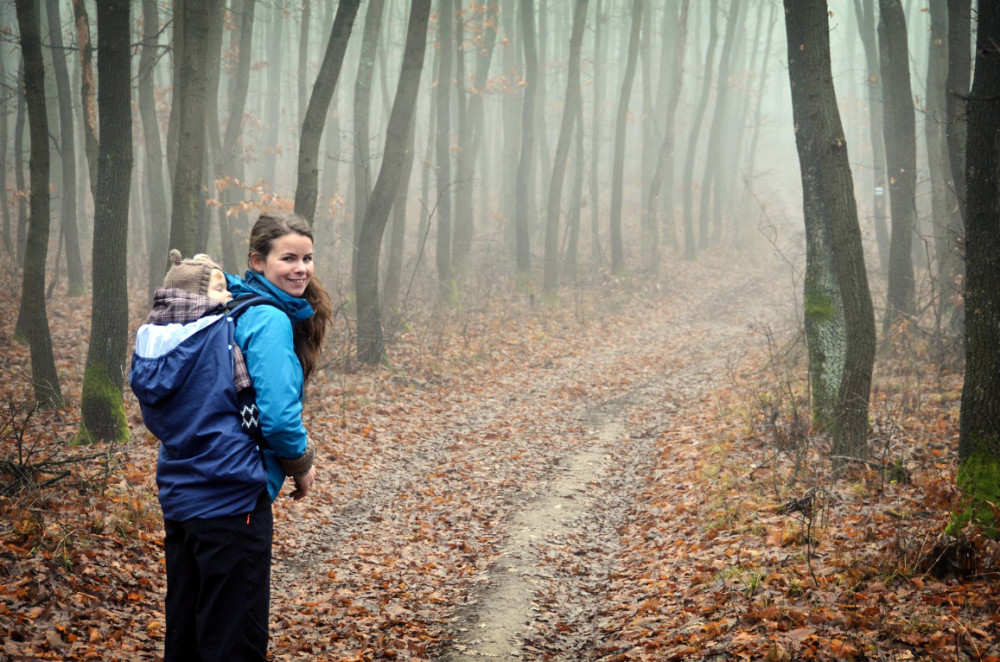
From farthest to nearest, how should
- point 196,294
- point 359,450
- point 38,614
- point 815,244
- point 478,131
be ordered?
point 478,131
point 359,450
point 815,244
point 38,614
point 196,294

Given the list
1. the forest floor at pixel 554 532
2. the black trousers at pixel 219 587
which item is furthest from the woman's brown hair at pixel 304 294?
the forest floor at pixel 554 532

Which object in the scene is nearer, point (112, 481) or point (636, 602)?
point (636, 602)

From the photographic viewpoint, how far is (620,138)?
2250 centimetres

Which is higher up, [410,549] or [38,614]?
[38,614]

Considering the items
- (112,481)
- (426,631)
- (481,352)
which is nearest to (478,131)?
(481,352)

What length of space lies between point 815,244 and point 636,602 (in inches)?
198

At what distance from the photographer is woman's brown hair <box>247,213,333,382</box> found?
10.6ft

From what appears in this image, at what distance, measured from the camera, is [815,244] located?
832cm

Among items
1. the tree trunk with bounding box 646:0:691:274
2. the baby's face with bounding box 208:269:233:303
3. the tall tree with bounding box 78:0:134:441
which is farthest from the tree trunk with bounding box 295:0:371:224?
the tree trunk with bounding box 646:0:691:274

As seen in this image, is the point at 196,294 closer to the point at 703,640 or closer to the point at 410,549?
the point at 703,640

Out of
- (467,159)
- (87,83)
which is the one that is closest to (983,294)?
(87,83)

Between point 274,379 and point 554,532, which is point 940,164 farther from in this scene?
point 274,379

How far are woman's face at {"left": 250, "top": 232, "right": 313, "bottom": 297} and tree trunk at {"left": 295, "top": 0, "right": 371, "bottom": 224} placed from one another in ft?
26.0

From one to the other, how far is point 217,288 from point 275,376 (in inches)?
19.3
